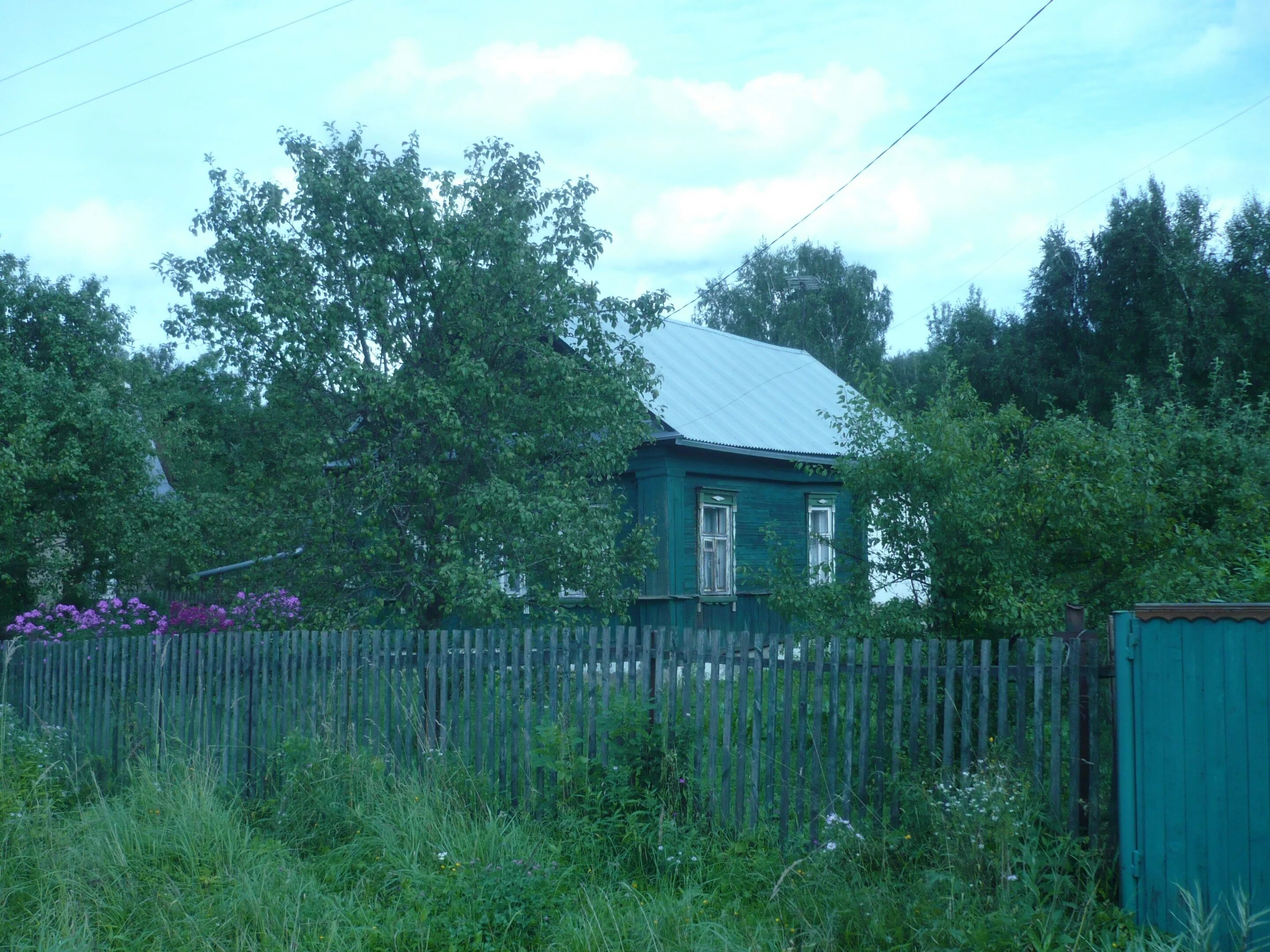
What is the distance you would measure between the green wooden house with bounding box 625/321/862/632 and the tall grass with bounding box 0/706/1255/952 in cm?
681

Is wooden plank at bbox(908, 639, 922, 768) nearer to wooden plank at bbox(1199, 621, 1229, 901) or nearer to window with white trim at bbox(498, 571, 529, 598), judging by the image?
wooden plank at bbox(1199, 621, 1229, 901)

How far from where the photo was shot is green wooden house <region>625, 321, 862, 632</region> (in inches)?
579

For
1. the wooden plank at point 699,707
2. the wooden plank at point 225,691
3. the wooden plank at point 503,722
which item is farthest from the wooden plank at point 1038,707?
the wooden plank at point 225,691

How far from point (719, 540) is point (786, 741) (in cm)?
986

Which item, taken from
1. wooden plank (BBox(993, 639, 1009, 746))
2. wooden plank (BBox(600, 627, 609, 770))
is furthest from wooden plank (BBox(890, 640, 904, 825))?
wooden plank (BBox(600, 627, 609, 770))

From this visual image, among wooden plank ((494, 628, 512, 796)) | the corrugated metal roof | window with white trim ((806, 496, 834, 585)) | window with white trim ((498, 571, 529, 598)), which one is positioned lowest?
wooden plank ((494, 628, 512, 796))

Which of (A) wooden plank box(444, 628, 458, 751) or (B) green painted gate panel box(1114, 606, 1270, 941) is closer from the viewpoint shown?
(B) green painted gate panel box(1114, 606, 1270, 941)

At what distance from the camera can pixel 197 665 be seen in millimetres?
8531

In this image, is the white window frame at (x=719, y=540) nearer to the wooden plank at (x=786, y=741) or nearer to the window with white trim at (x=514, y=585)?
the window with white trim at (x=514, y=585)

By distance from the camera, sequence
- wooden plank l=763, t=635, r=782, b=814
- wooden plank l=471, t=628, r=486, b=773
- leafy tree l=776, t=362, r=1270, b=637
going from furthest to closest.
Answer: leafy tree l=776, t=362, r=1270, b=637 < wooden plank l=471, t=628, r=486, b=773 < wooden plank l=763, t=635, r=782, b=814

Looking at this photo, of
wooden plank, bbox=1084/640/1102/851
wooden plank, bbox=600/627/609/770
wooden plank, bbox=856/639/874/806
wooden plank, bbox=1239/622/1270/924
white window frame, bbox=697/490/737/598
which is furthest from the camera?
white window frame, bbox=697/490/737/598

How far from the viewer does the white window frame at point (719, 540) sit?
15.5 metres

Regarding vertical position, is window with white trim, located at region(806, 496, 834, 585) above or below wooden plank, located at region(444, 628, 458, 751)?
above

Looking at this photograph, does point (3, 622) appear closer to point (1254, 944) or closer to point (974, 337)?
point (1254, 944)
